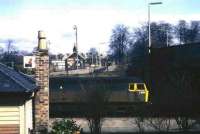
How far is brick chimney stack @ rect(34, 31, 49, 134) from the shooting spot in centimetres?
1728

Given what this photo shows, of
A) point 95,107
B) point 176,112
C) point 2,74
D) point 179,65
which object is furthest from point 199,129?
point 179,65

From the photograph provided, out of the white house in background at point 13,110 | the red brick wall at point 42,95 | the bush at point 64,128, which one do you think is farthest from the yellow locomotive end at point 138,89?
the white house in background at point 13,110

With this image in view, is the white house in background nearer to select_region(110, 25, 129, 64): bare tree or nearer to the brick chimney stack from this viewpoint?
the brick chimney stack

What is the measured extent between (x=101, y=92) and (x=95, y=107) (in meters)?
2.49

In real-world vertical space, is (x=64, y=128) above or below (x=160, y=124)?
above

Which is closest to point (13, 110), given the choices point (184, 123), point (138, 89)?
point (184, 123)

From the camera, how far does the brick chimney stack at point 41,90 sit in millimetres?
17281

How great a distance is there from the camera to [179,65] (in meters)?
44.0

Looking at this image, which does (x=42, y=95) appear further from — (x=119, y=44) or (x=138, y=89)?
(x=119, y=44)

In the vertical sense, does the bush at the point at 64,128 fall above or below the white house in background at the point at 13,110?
below

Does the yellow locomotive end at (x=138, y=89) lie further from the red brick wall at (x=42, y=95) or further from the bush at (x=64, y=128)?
the bush at (x=64, y=128)

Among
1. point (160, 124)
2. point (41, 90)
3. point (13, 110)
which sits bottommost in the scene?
point (160, 124)

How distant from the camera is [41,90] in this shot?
57.7 feet

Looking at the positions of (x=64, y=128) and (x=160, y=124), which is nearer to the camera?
(x=64, y=128)
